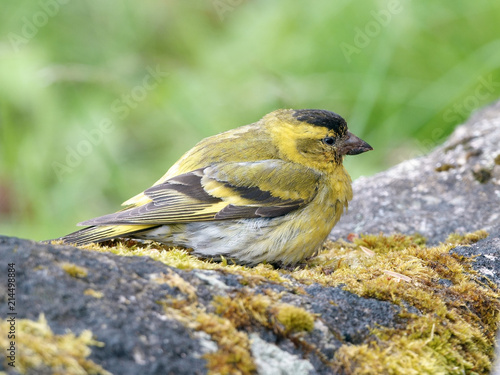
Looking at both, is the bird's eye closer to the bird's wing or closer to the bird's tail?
the bird's wing

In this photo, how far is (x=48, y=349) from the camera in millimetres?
1933

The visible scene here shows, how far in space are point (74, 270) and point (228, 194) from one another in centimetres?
187

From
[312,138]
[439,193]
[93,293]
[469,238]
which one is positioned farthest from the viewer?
[439,193]

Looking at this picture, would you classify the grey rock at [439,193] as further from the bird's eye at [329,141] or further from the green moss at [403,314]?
→ the green moss at [403,314]

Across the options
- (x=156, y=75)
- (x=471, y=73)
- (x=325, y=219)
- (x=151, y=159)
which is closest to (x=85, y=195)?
(x=151, y=159)

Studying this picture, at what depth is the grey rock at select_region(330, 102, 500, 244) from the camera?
480cm

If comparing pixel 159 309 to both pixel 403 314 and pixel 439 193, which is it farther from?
pixel 439 193

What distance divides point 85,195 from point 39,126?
101 cm

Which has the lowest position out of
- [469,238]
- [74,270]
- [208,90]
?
[74,270]

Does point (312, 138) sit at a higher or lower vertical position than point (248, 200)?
higher

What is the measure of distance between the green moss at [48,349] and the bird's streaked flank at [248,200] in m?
1.66

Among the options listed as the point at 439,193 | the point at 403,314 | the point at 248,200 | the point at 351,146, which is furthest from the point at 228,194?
the point at 439,193

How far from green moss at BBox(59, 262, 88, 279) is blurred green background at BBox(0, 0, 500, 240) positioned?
13.6 feet

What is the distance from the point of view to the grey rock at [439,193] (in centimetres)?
480
